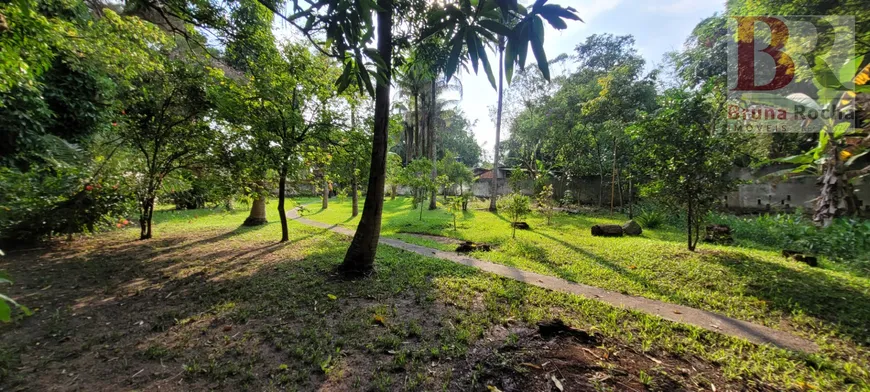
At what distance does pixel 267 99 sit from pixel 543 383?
7051mm

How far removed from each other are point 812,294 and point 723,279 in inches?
35.7

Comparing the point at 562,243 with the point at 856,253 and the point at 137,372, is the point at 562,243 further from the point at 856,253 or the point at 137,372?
the point at 137,372

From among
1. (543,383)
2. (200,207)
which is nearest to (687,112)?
(543,383)

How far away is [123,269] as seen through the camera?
215 inches

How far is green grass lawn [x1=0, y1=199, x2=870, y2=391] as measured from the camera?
2580 mm

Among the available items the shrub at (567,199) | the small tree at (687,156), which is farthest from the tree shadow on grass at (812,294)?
the shrub at (567,199)

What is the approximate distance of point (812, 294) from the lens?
4164mm

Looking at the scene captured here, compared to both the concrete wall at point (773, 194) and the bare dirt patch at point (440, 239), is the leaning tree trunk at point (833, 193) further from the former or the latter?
the bare dirt patch at point (440, 239)

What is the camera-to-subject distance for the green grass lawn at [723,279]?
359 cm

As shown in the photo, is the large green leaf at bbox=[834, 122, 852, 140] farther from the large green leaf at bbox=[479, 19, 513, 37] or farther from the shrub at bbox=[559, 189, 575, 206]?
the shrub at bbox=[559, 189, 575, 206]

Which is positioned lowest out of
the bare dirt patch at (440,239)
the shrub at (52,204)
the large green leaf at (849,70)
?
the bare dirt patch at (440,239)

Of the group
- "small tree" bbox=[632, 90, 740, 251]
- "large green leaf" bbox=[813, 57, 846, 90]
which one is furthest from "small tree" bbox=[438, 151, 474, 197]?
"large green leaf" bbox=[813, 57, 846, 90]

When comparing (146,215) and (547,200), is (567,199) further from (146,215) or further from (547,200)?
(146,215)

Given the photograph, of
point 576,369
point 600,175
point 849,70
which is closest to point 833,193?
point 849,70
